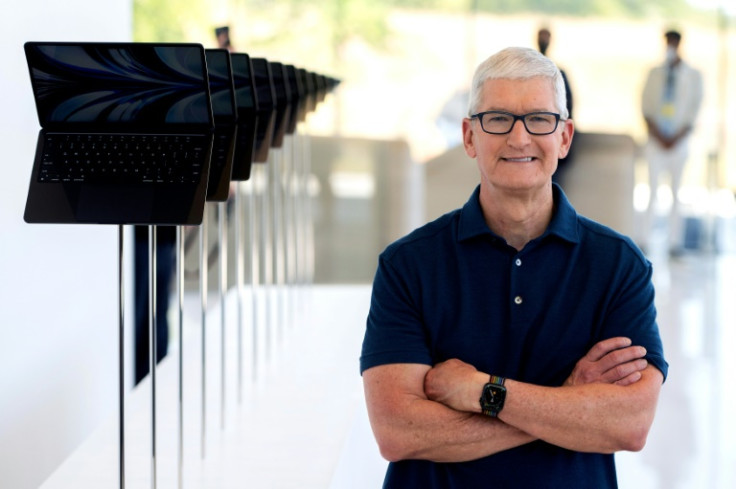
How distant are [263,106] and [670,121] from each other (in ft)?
21.2

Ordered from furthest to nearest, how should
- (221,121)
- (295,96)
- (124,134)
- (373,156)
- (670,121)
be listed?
(670,121) → (373,156) → (295,96) → (221,121) → (124,134)

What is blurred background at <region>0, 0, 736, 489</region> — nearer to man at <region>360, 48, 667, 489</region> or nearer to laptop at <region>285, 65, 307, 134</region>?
laptop at <region>285, 65, 307, 134</region>

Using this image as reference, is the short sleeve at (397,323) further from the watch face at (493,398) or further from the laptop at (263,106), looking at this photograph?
the laptop at (263,106)

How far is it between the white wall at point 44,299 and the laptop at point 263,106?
25.0 inches

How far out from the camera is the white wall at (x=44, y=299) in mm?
A: 2918

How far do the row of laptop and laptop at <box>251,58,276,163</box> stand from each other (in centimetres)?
107

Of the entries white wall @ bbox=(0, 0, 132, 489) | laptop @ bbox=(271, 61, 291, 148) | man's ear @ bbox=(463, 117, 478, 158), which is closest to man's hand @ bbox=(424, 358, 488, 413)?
man's ear @ bbox=(463, 117, 478, 158)

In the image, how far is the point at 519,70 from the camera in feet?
6.03

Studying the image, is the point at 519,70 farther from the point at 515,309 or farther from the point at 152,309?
the point at 152,309

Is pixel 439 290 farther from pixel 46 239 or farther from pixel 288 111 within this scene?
pixel 288 111

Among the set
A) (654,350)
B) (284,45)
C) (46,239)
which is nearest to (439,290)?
(654,350)

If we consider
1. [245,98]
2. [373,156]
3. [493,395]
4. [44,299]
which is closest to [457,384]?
[493,395]

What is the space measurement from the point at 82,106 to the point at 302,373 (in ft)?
6.06

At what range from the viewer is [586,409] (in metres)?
1.83
